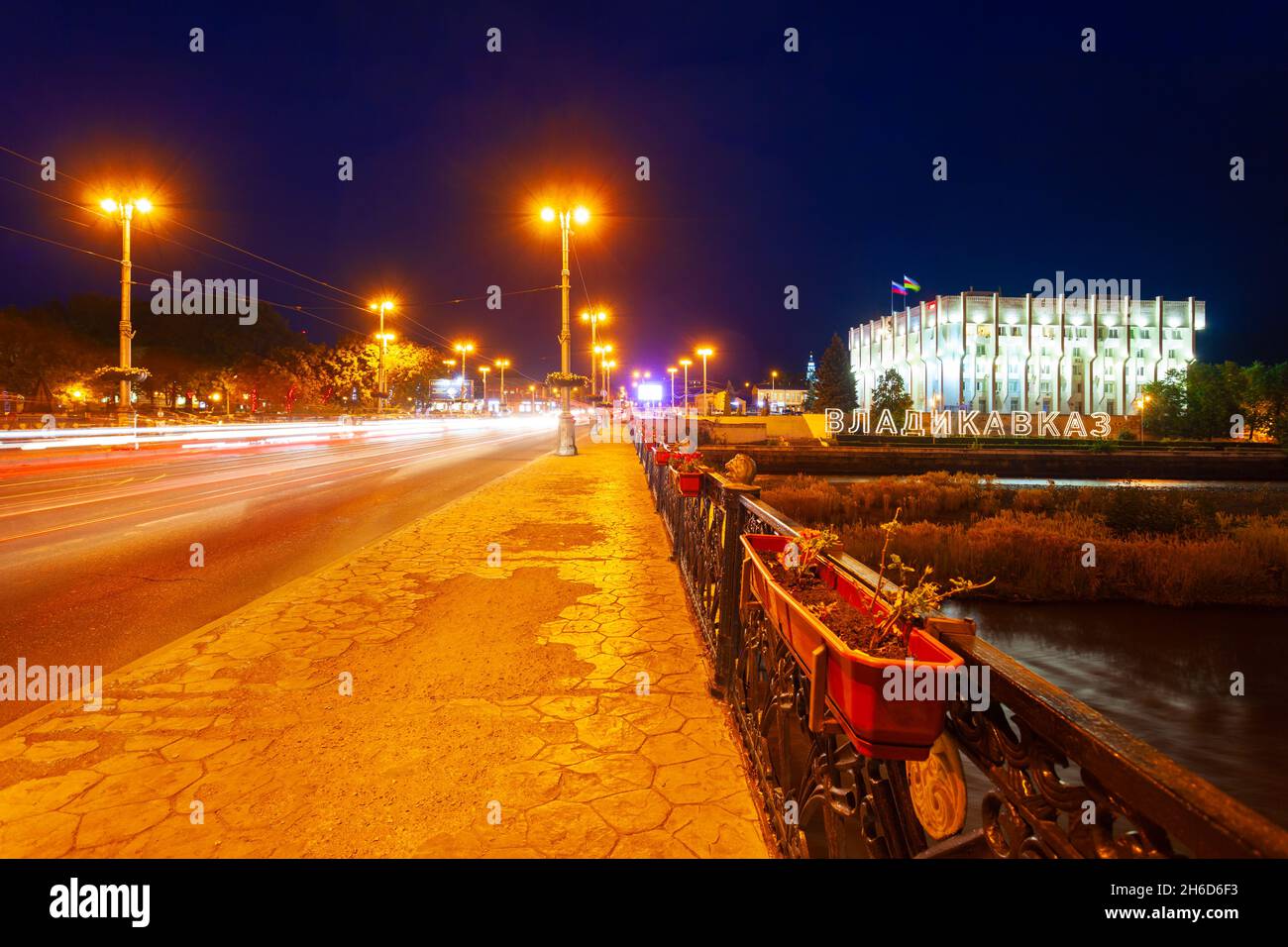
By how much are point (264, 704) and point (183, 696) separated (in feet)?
1.85

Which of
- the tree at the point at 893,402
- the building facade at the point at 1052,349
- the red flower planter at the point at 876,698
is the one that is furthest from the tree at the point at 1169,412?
the red flower planter at the point at 876,698

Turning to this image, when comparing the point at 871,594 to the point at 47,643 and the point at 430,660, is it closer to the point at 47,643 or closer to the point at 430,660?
the point at 430,660

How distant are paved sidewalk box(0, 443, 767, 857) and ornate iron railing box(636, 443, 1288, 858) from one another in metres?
0.60

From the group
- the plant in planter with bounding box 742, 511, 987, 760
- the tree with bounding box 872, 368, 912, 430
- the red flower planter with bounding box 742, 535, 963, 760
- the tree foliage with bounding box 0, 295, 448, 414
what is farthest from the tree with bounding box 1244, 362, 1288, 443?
the tree foliage with bounding box 0, 295, 448, 414

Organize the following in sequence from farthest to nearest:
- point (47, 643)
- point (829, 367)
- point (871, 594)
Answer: point (829, 367) < point (47, 643) < point (871, 594)

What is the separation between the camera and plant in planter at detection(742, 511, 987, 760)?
5.26ft

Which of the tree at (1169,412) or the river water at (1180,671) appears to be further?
the tree at (1169,412)

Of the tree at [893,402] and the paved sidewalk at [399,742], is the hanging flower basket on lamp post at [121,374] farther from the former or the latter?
the tree at [893,402]

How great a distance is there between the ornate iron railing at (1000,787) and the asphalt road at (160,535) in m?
4.41

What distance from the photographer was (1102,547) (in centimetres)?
1255

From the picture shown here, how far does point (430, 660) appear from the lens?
455cm

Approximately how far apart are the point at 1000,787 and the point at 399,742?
2.89 meters

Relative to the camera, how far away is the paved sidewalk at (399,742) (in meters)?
2.66
